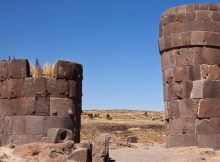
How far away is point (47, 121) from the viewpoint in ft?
48.5

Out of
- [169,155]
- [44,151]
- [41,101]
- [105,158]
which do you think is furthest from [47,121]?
[169,155]

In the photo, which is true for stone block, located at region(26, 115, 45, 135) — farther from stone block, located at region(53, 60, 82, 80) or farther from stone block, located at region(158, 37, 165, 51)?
stone block, located at region(158, 37, 165, 51)

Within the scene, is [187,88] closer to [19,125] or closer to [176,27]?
[176,27]

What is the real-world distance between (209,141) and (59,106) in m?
5.69

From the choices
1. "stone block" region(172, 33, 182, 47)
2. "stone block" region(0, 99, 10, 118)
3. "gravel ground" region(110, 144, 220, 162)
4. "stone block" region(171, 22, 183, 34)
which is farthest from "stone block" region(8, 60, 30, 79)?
"stone block" region(171, 22, 183, 34)

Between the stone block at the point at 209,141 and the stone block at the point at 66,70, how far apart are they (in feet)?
16.8

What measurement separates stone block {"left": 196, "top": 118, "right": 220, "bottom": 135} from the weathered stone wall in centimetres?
471

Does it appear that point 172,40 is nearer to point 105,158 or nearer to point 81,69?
point 81,69

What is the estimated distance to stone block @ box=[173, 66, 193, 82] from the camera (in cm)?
1698

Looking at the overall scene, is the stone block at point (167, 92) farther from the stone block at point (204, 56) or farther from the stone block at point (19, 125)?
the stone block at point (19, 125)

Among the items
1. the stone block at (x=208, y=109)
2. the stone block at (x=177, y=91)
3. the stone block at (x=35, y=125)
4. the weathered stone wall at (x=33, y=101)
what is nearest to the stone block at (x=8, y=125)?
the weathered stone wall at (x=33, y=101)

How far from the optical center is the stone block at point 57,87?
1491 cm

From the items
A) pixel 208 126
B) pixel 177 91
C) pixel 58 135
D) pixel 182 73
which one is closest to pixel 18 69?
pixel 58 135

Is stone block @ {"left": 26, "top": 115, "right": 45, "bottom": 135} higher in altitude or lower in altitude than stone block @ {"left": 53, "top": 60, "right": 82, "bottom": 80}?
lower
